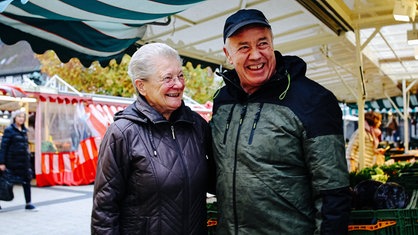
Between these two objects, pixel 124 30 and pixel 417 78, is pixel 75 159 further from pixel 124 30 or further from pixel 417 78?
pixel 417 78

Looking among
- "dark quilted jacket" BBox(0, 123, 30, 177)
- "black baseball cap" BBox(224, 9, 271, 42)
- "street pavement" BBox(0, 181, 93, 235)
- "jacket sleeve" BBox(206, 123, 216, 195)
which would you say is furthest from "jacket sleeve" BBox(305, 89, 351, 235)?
"dark quilted jacket" BBox(0, 123, 30, 177)

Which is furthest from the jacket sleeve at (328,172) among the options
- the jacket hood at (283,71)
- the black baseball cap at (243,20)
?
the black baseball cap at (243,20)

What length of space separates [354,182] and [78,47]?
2.82 meters

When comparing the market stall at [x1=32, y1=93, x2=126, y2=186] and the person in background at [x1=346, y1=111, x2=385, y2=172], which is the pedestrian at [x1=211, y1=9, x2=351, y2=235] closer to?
the person in background at [x1=346, y1=111, x2=385, y2=172]

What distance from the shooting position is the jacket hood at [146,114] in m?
2.12

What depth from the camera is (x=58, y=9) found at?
3.15 meters

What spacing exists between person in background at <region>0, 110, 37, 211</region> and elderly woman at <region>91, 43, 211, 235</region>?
7100 millimetres

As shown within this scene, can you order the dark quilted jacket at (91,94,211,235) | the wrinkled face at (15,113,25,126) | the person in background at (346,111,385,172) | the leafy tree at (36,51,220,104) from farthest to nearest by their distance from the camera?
1. the leafy tree at (36,51,220,104)
2. the wrinkled face at (15,113,25,126)
3. the person in background at (346,111,385,172)
4. the dark quilted jacket at (91,94,211,235)

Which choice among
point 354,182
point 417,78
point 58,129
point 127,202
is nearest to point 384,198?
point 354,182

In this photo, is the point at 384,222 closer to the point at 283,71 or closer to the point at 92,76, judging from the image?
the point at 283,71

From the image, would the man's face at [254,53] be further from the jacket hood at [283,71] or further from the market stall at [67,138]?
the market stall at [67,138]

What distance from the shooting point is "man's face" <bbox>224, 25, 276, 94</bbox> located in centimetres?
197

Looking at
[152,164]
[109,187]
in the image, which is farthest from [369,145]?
[109,187]

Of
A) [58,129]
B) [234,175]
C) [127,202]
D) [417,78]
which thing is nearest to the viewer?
[234,175]
